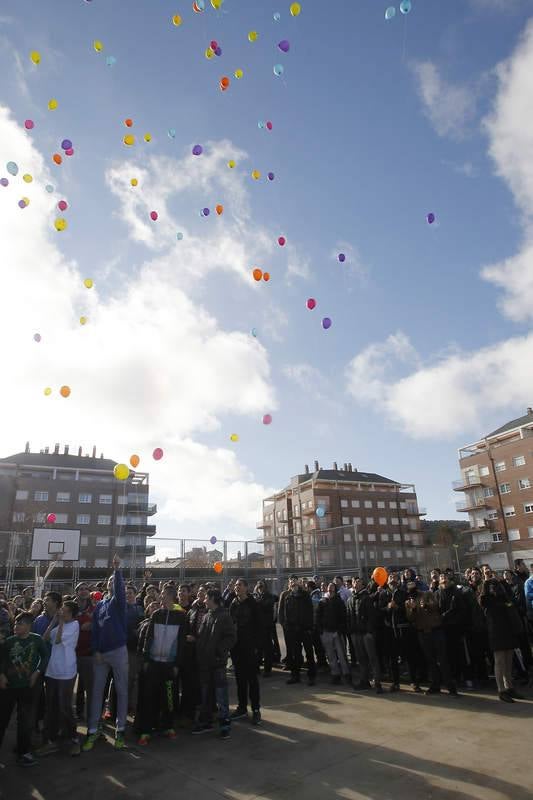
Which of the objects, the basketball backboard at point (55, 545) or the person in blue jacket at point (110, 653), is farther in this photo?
the basketball backboard at point (55, 545)

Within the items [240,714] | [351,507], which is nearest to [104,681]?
[240,714]

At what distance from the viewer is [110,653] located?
639cm

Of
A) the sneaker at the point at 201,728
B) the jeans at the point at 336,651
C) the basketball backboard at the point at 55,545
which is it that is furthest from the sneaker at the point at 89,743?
the basketball backboard at the point at 55,545

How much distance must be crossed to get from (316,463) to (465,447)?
28275mm

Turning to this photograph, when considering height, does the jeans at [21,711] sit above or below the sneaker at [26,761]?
above

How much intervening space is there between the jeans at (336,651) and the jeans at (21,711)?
17.9 ft

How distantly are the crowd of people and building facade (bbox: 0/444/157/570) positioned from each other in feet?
179

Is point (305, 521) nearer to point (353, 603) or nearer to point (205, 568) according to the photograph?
point (205, 568)

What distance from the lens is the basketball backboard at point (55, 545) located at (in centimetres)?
1909

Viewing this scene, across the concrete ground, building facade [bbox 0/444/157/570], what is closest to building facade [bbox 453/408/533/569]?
building facade [bbox 0/444/157/570]

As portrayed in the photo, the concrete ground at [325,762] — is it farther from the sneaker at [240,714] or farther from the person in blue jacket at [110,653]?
the person in blue jacket at [110,653]

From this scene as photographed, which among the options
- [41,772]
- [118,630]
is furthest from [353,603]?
[41,772]

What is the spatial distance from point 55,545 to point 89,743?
1521cm

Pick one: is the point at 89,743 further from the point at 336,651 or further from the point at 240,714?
the point at 336,651
